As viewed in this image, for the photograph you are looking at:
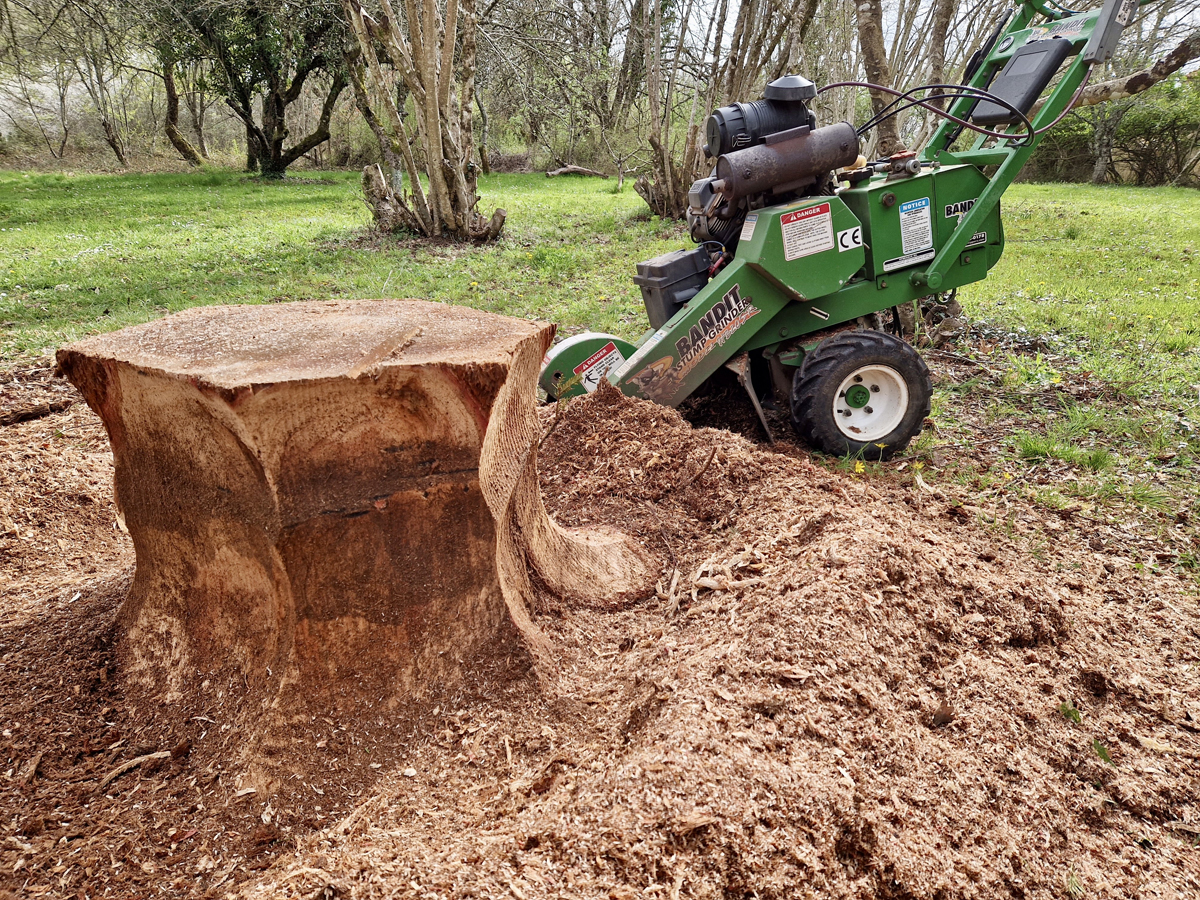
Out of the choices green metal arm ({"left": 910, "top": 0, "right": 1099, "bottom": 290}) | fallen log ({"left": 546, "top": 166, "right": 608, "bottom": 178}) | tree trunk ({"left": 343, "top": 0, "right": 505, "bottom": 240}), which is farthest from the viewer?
fallen log ({"left": 546, "top": 166, "right": 608, "bottom": 178})

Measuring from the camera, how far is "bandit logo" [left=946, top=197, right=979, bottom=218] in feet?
13.7

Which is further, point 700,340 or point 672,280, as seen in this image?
point 672,280

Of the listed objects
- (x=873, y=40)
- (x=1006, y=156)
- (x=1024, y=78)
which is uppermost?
(x=873, y=40)

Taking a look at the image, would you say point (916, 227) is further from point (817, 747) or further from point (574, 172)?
point (574, 172)

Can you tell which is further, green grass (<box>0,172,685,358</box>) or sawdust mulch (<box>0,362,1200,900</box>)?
green grass (<box>0,172,685,358</box>)

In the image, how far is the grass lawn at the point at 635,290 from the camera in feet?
13.9

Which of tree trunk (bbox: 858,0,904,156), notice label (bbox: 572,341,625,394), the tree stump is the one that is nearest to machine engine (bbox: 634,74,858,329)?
notice label (bbox: 572,341,625,394)

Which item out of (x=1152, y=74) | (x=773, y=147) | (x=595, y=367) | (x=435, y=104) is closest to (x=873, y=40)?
(x=1152, y=74)

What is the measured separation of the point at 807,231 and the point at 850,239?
0.28 metres

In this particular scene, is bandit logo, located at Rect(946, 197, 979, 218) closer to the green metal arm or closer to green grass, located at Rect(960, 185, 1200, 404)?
the green metal arm

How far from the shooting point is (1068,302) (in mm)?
7340

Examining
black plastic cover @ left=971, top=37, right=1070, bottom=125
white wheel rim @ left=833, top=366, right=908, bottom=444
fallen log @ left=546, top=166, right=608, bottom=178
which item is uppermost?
fallen log @ left=546, top=166, right=608, bottom=178

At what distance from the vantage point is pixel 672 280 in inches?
164

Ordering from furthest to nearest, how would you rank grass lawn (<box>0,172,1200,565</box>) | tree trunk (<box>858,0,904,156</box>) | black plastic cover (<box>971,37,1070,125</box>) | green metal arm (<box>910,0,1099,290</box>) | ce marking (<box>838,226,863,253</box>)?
tree trunk (<box>858,0,904,156</box>) < grass lawn (<box>0,172,1200,565</box>) < black plastic cover (<box>971,37,1070,125</box>) < green metal arm (<box>910,0,1099,290</box>) < ce marking (<box>838,226,863,253</box>)
